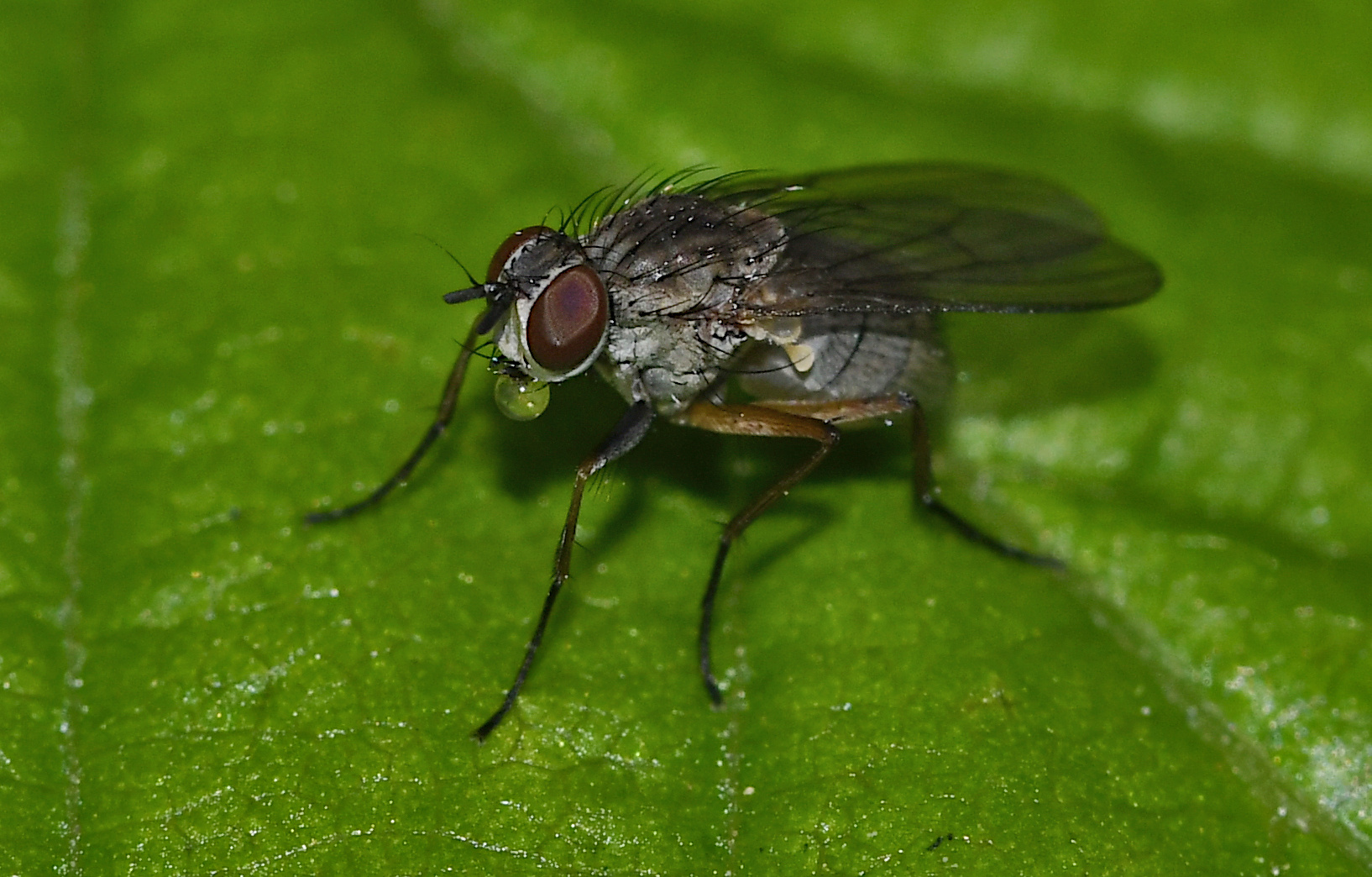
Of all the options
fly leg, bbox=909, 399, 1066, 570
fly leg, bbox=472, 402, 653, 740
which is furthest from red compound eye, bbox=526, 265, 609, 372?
fly leg, bbox=909, 399, 1066, 570

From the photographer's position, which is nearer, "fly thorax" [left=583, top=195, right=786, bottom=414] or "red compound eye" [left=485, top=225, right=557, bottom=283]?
"red compound eye" [left=485, top=225, right=557, bottom=283]

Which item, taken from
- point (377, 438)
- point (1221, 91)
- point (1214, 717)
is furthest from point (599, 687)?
point (1221, 91)

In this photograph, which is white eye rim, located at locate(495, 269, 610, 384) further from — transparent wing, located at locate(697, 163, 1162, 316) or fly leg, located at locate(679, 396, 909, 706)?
transparent wing, located at locate(697, 163, 1162, 316)

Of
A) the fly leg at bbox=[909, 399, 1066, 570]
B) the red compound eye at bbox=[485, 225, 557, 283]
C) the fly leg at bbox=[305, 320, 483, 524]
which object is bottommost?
the fly leg at bbox=[909, 399, 1066, 570]

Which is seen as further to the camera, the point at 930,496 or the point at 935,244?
the point at 935,244

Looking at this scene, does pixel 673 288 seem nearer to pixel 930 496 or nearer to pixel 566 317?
pixel 566 317

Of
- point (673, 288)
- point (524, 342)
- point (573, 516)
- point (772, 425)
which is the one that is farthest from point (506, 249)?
point (772, 425)
